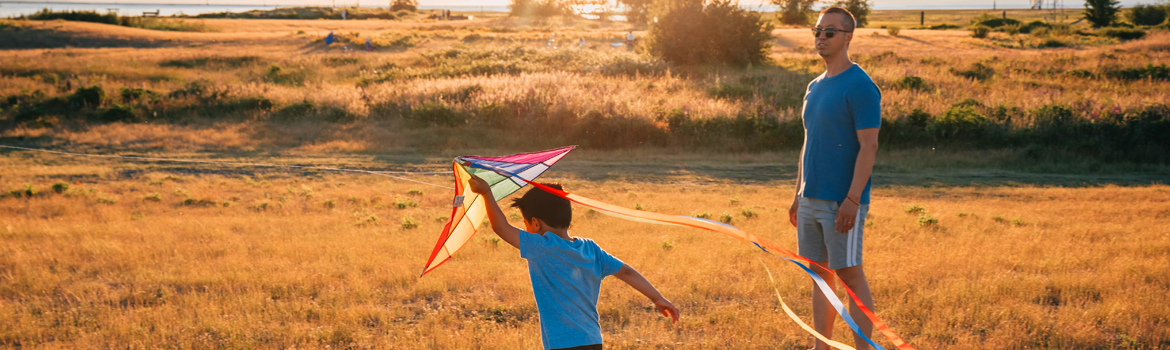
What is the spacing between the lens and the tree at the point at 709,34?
2934 centimetres

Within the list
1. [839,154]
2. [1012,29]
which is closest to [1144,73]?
[839,154]

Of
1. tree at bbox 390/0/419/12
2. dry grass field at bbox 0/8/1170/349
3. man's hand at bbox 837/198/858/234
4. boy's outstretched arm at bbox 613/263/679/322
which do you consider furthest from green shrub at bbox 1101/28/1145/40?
tree at bbox 390/0/419/12

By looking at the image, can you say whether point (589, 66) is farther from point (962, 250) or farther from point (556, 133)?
point (962, 250)

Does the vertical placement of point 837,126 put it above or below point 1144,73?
below

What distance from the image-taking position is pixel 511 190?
142 inches

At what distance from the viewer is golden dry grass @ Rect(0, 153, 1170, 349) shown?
4.69m

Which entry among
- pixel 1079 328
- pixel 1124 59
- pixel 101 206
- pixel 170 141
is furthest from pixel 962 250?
pixel 1124 59

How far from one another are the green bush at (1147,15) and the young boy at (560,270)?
2777 inches

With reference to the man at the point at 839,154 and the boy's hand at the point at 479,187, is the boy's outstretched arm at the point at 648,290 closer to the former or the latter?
the boy's hand at the point at 479,187

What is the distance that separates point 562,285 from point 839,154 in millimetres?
1730

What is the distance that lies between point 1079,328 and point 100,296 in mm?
7603

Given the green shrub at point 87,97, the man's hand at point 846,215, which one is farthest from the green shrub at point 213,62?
the man's hand at point 846,215

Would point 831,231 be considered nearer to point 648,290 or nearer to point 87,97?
point 648,290

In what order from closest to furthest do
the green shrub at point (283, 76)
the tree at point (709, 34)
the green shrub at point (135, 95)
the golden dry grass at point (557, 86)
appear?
the golden dry grass at point (557, 86), the green shrub at point (135, 95), the green shrub at point (283, 76), the tree at point (709, 34)
